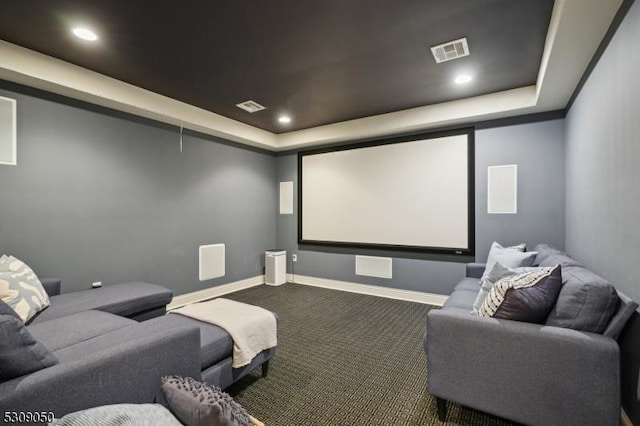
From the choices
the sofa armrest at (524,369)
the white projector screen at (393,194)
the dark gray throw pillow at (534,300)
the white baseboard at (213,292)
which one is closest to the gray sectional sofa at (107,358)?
the sofa armrest at (524,369)

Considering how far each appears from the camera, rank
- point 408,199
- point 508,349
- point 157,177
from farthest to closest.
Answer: point 408,199, point 157,177, point 508,349

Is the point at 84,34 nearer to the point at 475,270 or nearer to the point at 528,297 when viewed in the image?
the point at 528,297

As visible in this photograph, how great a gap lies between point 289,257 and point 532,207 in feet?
12.7

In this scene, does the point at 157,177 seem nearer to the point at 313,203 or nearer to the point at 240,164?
the point at 240,164

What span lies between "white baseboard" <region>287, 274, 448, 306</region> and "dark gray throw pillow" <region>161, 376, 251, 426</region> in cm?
353

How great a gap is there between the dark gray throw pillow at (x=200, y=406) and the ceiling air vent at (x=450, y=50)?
297 cm

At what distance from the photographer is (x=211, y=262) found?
175 inches

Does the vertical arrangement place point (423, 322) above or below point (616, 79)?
below

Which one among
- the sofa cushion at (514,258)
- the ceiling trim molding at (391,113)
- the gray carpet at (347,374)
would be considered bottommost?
the gray carpet at (347,374)

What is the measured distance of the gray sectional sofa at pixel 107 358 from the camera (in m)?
1.12

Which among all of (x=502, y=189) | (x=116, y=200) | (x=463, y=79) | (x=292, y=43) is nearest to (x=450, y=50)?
(x=463, y=79)

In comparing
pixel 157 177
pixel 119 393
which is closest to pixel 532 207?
pixel 119 393

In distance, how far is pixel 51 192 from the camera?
116 inches

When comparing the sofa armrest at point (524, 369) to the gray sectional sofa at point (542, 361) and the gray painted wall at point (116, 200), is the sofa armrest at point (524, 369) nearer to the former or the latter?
the gray sectional sofa at point (542, 361)
